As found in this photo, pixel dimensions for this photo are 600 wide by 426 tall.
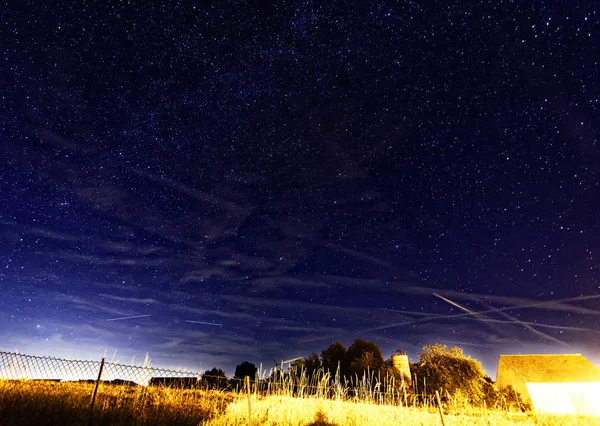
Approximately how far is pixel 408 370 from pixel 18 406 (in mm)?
29061

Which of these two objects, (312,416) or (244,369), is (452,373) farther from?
(244,369)

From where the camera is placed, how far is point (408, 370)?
98.6 feet

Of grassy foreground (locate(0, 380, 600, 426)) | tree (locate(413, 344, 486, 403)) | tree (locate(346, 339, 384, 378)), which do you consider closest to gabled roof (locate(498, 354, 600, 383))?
tree (locate(413, 344, 486, 403))

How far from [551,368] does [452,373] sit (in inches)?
680

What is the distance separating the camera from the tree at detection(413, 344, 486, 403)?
25.2 m

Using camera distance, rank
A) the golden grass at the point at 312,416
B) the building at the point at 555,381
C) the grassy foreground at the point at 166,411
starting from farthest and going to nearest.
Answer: the building at the point at 555,381, the golden grass at the point at 312,416, the grassy foreground at the point at 166,411

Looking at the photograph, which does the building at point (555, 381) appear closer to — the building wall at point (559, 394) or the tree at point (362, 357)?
the building wall at point (559, 394)

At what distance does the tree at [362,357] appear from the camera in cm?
3123

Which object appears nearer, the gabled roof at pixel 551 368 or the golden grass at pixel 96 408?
the golden grass at pixel 96 408

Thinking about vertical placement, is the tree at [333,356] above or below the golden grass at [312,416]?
above

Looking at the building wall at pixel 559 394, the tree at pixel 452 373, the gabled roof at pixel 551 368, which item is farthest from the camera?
the gabled roof at pixel 551 368

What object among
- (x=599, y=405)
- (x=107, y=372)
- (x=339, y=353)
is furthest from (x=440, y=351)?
(x=107, y=372)

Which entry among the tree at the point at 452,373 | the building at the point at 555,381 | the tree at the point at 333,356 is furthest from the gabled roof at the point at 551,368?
the tree at the point at 333,356

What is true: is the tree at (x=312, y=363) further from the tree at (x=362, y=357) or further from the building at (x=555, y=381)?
the building at (x=555, y=381)
